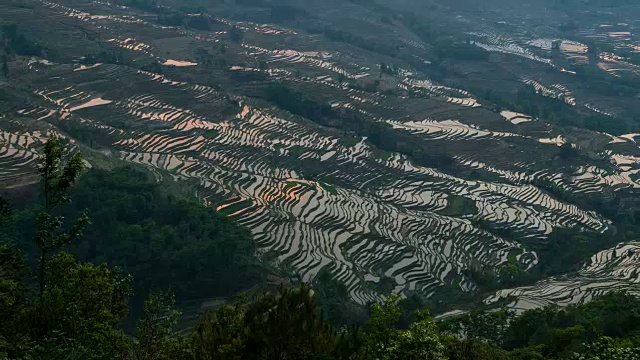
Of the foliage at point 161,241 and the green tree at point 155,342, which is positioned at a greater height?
the green tree at point 155,342

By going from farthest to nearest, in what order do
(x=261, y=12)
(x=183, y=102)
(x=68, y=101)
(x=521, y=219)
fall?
(x=261, y=12) < (x=183, y=102) < (x=68, y=101) < (x=521, y=219)

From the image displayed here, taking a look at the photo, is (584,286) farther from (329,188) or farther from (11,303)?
(11,303)

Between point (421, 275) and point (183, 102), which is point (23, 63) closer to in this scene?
point (183, 102)

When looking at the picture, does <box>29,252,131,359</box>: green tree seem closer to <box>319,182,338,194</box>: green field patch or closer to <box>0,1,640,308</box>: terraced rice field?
<box>0,1,640,308</box>: terraced rice field

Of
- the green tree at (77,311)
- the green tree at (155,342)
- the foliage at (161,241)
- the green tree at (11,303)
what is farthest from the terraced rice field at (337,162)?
the green tree at (11,303)

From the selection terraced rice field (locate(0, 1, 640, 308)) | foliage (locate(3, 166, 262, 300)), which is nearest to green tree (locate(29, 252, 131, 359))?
foliage (locate(3, 166, 262, 300))

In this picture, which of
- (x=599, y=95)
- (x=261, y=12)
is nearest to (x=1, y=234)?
(x=599, y=95)

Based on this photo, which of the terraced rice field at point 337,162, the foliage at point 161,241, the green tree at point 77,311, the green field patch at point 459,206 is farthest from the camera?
the green field patch at point 459,206

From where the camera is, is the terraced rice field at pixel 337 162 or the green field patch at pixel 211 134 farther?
the green field patch at pixel 211 134

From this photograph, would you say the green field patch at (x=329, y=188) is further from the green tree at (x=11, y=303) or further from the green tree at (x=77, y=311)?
the green tree at (x=11, y=303)
